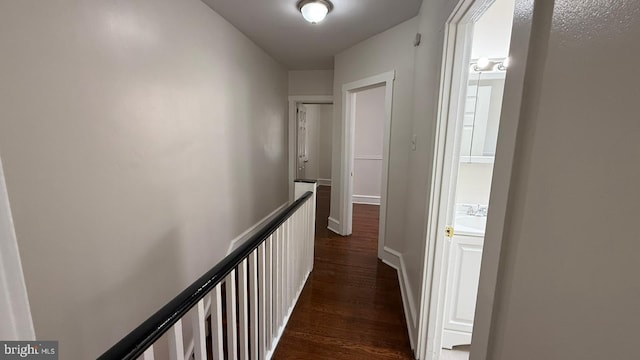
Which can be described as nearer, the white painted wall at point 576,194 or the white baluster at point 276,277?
the white painted wall at point 576,194

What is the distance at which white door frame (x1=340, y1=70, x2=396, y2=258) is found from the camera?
280 cm

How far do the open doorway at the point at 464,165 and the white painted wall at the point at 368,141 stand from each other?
3.27 metres

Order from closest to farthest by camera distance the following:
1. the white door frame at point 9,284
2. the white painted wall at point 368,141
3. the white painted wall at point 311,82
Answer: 1. the white door frame at point 9,284
2. the white painted wall at point 311,82
3. the white painted wall at point 368,141

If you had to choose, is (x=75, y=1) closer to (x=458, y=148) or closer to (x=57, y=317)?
(x=57, y=317)

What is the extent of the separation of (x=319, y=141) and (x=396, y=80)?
4426 millimetres

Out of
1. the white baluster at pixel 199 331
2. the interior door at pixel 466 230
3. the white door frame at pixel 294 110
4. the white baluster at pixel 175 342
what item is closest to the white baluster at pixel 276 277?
the white baluster at pixel 199 331

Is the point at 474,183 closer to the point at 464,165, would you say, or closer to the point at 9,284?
the point at 464,165

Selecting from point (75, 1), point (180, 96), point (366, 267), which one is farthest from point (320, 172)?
point (75, 1)

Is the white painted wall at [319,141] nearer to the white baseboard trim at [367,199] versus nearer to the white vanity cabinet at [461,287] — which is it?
the white baseboard trim at [367,199]

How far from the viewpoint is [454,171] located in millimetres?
1477

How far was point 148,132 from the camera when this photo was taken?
5.16 ft

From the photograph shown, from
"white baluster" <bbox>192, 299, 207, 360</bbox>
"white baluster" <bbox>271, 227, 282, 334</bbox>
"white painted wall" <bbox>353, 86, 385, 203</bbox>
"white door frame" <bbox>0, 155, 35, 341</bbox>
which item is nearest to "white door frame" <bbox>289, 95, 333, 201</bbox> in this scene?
"white painted wall" <bbox>353, 86, 385, 203</bbox>

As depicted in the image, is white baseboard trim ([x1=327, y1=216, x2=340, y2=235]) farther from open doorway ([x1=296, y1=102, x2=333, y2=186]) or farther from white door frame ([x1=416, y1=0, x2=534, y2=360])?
open doorway ([x1=296, y1=102, x2=333, y2=186])

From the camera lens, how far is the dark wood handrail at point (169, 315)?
0.58 metres
